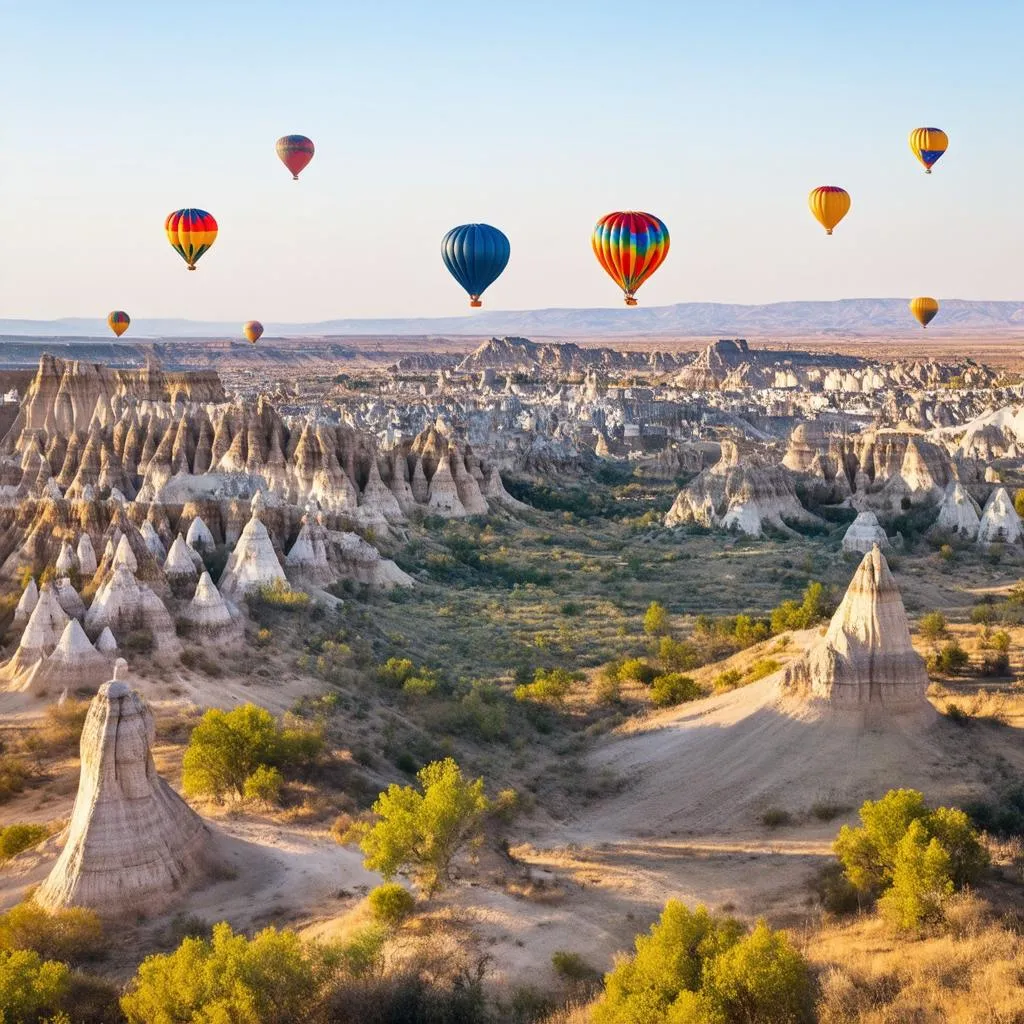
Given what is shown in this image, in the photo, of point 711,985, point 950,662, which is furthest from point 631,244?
point 711,985

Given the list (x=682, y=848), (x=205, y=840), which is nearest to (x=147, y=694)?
(x=205, y=840)

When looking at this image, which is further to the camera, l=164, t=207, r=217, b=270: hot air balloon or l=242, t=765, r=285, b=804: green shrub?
l=164, t=207, r=217, b=270: hot air balloon

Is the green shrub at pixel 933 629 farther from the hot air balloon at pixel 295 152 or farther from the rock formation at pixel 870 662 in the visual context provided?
the hot air balloon at pixel 295 152

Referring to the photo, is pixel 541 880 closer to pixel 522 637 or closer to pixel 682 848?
pixel 682 848

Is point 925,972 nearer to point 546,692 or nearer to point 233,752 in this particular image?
point 233,752

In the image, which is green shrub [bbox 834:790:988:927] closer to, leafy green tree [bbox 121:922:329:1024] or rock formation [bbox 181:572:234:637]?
leafy green tree [bbox 121:922:329:1024]

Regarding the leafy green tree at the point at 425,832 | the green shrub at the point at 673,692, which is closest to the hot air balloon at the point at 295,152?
the green shrub at the point at 673,692

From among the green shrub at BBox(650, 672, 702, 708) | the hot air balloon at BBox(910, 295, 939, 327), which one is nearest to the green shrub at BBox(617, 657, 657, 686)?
the green shrub at BBox(650, 672, 702, 708)
